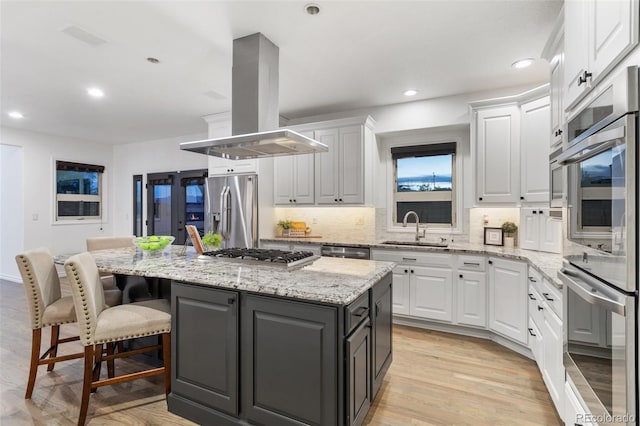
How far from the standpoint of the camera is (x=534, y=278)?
2543 millimetres

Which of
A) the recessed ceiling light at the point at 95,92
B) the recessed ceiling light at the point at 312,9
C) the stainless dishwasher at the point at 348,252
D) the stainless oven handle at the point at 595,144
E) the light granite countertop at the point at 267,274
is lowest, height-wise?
the stainless dishwasher at the point at 348,252

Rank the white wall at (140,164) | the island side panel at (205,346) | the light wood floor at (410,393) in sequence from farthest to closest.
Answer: the white wall at (140,164)
the light wood floor at (410,393)
the island side panel at (205,346)

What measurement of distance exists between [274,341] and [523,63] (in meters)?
3.36

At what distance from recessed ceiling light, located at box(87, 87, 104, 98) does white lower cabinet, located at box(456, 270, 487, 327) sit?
15.4 ft

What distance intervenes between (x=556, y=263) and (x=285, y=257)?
215 centimetres

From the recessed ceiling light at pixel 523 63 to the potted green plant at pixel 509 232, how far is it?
5.46 feet

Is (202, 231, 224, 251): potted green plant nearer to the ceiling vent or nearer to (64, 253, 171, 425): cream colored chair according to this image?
(64, 253, 171, 425): cream colored chair

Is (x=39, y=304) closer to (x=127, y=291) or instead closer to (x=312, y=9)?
(x=127, y=291)

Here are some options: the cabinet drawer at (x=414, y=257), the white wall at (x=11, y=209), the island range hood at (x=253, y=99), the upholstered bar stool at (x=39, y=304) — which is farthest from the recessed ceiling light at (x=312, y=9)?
the white wall at (x=11, y=209)

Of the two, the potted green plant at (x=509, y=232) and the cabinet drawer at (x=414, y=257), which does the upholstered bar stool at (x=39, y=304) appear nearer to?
the cabinet drawer at (x=414, y=257)

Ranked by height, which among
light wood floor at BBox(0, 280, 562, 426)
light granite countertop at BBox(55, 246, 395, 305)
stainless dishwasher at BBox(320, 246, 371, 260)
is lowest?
light wood floor at BBox(0, 280, 562, 426)

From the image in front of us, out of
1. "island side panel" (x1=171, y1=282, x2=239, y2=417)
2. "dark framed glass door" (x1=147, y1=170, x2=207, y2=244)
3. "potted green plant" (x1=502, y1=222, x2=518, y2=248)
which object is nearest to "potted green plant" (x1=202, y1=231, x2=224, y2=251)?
"island side panel" (x1=171, y1=282, x2=239, y2=417)

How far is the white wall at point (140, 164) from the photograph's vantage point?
6.16 m

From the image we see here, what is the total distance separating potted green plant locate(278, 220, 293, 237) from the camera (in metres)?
4.80
